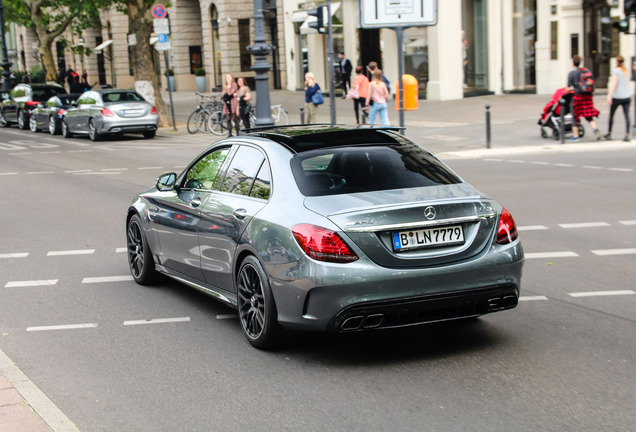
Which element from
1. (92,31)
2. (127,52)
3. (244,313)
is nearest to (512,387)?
(244,313)

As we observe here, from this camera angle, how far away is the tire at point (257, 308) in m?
6.06

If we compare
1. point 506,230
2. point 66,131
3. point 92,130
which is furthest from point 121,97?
point 506,230

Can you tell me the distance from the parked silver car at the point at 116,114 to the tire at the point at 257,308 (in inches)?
870

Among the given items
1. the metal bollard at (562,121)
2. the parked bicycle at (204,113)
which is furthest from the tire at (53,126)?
the metal bollard at (562,121)

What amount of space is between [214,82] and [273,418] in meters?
51.4

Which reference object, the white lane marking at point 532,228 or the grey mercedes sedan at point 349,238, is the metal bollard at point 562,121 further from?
the grey mercedes sedan at point 349,238

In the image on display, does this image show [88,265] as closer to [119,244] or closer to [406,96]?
[119,244]

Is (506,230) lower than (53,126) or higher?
higher

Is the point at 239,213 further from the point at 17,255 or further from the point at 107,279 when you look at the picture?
the point at 17,255

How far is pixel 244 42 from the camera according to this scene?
52875mm

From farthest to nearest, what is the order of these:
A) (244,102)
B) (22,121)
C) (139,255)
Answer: (22,121) < (244,102) < (139,255)

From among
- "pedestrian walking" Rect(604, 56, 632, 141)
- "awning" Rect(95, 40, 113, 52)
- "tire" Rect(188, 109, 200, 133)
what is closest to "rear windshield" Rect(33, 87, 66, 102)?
"tire" Rect(188, 109, 200, 133)

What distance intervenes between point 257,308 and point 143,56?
27317 mm

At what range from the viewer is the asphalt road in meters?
4.94
